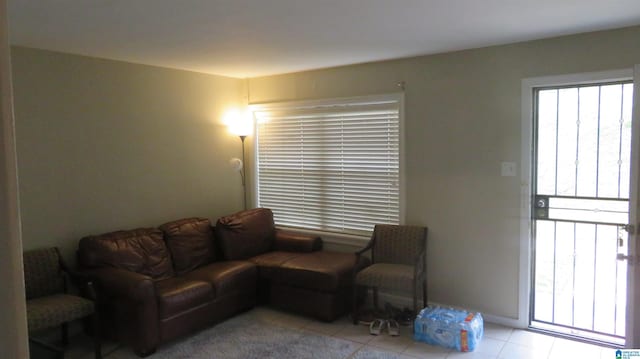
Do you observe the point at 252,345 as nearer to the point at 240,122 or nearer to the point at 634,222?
the point at 240,122

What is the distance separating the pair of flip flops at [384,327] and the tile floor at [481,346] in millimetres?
46

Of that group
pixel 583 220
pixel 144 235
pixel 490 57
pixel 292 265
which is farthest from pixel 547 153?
pixel 144 235

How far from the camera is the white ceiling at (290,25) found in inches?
104

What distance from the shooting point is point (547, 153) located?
3814mm

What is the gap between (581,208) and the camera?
3701 millimetres

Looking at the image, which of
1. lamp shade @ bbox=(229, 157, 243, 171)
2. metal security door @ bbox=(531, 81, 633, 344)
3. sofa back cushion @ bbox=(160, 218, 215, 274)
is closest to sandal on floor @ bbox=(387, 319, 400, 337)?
metal security door @ bbox=(531, 81, 633, 344)

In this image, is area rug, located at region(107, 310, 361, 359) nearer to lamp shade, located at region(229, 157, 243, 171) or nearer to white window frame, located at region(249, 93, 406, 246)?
white window frame, located at region(249, 93, 406, 246)

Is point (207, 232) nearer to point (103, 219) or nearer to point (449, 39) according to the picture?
point (103, 219)

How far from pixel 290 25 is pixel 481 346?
2796mm

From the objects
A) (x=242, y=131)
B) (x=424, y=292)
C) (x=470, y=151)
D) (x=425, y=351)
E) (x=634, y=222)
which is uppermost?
(x=242, y=131)

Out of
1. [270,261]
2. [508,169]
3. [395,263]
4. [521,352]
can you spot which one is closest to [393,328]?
[395,263]

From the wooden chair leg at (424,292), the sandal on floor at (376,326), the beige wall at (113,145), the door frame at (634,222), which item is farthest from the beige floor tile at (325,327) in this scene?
the door frame at (634,222)

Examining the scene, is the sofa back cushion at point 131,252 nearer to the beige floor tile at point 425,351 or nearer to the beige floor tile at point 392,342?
the beige floor tile at point 392,342

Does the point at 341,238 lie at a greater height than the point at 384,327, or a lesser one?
greater
